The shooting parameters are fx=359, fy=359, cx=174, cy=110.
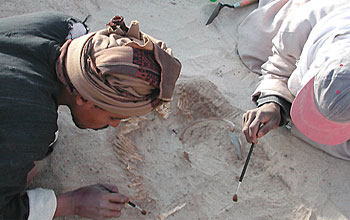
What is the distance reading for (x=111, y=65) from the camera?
5.04 ft

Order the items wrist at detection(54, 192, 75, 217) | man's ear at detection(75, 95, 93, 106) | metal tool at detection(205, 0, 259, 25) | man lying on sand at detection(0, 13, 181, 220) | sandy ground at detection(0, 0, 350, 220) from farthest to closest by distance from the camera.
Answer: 1. metal tool at detection(205, 0, 259, 25)
2. sandy ground at detection(0, 0, 350, 220)
3. wrist at detection(54, 192, 75, 217)
4. man's ear at detection(75, 95, 93, 106)
5. man lying on sand at detection(0, 13, 181, 220)

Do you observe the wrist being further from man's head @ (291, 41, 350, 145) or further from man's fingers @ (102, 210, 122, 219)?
man's head @ (291, 41, 350, 145)

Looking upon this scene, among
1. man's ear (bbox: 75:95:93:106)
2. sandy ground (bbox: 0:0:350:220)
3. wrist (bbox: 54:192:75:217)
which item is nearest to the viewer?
man's ear (bbox: 75:95:93:106)

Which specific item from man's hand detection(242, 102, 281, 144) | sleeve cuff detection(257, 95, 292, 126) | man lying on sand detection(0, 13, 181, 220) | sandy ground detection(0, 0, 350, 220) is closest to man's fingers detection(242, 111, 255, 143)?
man's hand detection(242, 102, 281, 144)

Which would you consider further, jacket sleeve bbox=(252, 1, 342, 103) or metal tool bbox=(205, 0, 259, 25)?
metal tool bbox=(205, 0, 259, 25)

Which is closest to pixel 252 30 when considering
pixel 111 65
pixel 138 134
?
pixel 138 134

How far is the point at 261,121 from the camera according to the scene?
2.36 metres

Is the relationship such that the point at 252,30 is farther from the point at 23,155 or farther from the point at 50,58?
the point at 23,155

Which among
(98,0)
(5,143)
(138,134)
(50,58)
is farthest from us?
(98,0)

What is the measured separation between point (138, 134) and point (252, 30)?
60.2 inches

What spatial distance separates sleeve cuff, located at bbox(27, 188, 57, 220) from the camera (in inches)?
66.2

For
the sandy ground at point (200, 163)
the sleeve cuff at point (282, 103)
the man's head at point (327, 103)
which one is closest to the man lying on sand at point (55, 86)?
the sandy ground at point (200, 163)

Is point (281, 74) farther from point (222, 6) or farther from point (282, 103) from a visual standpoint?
point (222, 6)

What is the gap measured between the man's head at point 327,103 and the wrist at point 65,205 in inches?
55.1
